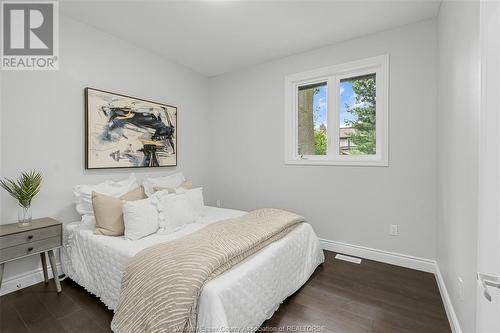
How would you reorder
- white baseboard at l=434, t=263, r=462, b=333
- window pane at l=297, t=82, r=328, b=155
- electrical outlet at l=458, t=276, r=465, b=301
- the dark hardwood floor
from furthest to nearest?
→ window pane at l=297, t=82, r=328, b=155 → the dark hardwood floor → white baseboard at l=434, t=263, r=462, b=333 → electrical outlet at l=458, t=276, r=465, b=301

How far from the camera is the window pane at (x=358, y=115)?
292 cm

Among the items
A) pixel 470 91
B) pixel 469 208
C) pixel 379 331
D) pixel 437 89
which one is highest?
pixel 437 89

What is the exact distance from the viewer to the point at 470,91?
4.38ft

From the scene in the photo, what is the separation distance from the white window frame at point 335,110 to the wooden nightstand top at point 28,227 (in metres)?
2.72

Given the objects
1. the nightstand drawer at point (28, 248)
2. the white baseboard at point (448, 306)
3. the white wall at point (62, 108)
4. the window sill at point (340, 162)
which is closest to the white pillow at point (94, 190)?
the white wall at point (62, 108)

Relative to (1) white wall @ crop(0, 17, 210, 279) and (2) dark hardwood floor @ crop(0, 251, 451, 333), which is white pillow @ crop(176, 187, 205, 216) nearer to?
(1) white wall @ crop(0, 17, 210, 279)

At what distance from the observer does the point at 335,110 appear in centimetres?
312

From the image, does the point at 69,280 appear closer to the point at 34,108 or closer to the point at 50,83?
the point at 34,108

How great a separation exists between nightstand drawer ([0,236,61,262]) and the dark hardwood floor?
429 millimetres

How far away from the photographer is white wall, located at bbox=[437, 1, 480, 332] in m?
1.26

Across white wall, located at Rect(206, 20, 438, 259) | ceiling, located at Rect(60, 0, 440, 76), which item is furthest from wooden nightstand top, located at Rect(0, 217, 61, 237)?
white wall, located at Rect(206, 20, 438, 259)

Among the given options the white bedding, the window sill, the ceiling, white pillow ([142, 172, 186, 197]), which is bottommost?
the white bedding

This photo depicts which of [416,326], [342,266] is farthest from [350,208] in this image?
[416,326]

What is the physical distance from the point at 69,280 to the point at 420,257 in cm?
362
